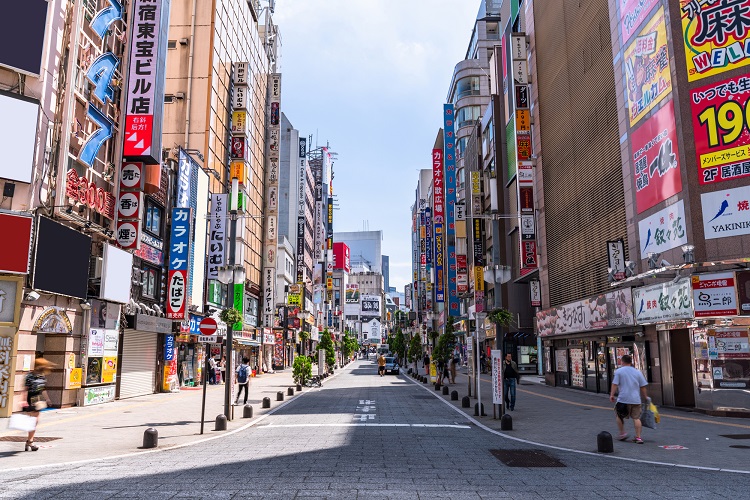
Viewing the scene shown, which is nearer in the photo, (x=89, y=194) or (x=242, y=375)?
(x=89, y=194)

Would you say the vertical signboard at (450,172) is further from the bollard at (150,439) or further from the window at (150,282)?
the bollard at (150,439)

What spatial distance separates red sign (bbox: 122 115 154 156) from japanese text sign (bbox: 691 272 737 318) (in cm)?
2252

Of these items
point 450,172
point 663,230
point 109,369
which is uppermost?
point 450,172

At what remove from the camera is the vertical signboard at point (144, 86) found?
85.5 ft

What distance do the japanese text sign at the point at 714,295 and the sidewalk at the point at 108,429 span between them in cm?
1524

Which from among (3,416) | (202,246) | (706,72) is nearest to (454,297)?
(202,246)

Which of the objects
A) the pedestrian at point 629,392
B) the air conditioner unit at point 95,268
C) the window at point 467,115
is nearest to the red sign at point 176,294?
the air conditioner unit at point 95,268

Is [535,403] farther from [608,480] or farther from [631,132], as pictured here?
[608,480]

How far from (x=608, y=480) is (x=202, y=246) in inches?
1295

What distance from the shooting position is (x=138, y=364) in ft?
97.8

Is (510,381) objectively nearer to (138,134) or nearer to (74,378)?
(74,378)

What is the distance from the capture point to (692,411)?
2075 centimetres

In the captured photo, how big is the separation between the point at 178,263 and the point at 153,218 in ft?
9.59

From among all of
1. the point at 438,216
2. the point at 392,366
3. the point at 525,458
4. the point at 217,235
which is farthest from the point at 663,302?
the point at 438,216
